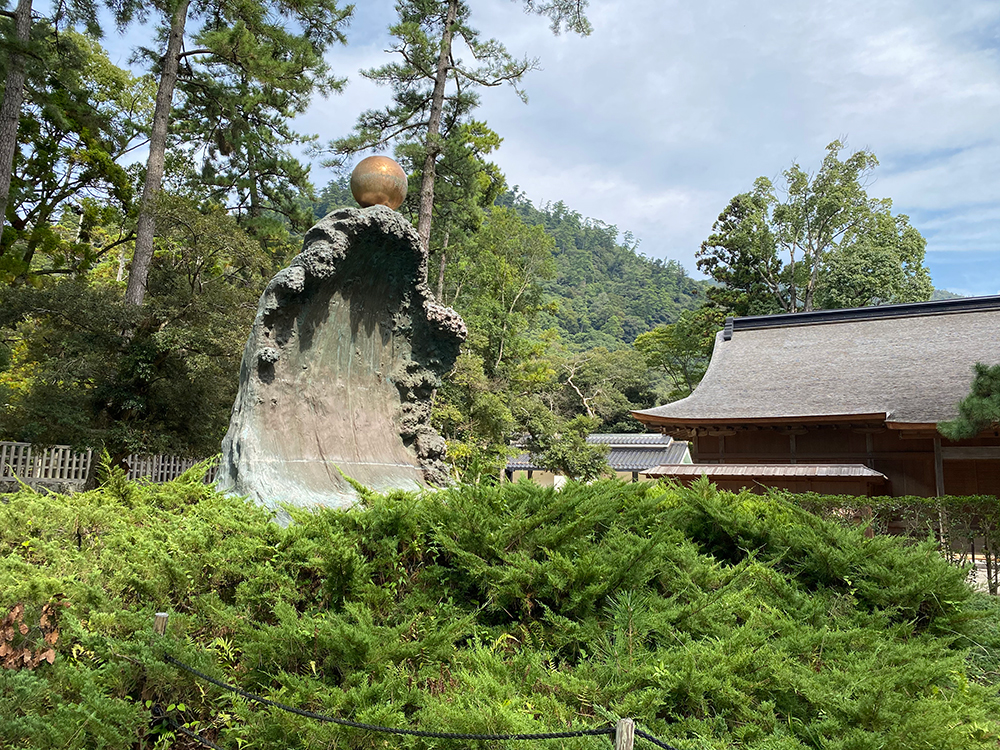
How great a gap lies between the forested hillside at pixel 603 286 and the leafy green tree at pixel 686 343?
17256 millimetres

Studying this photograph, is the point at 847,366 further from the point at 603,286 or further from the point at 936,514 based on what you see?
the point at 603,286

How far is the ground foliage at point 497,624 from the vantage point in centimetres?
254

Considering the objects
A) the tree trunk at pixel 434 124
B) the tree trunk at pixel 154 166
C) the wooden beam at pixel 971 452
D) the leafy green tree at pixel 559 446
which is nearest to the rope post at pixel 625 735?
the tree trunk at pixel 154 166

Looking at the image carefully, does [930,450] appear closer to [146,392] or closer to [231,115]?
[146,392]

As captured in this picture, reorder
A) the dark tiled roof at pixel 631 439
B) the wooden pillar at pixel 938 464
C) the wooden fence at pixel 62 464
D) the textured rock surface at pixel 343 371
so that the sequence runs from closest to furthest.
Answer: the textured rock surface at pixel 343 371 < the wooden pillar at pixel 938 464 < the wooden fence at pixel 62 464 < the dark tiled roof at pixel 631 439

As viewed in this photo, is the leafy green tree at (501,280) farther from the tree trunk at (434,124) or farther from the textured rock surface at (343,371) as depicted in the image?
the textured rock surface at (343,371)

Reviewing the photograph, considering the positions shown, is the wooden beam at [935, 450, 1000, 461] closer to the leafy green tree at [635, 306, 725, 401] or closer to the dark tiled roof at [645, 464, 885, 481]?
the dark tiled roof at [645, 464, 885, 481]

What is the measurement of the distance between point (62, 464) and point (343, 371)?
950 cm

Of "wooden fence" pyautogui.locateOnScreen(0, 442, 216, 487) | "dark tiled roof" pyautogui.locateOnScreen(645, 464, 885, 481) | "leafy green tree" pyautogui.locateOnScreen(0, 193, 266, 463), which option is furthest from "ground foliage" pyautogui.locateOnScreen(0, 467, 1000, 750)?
"wooden fence" pyautogui.locateOnScreen(0, 442, 216, 487)

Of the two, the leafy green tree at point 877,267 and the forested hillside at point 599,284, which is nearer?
the leafy green tree at point 877,267

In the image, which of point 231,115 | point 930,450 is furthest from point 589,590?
point 231,115

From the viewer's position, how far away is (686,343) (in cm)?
2617

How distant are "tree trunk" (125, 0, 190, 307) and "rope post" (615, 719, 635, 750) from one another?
39.7ft

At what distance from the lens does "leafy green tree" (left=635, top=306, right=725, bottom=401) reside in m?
25.4
